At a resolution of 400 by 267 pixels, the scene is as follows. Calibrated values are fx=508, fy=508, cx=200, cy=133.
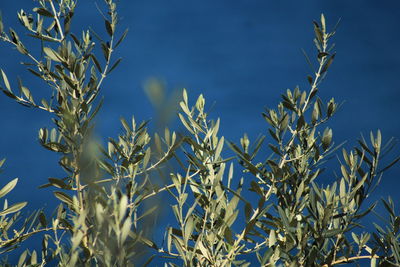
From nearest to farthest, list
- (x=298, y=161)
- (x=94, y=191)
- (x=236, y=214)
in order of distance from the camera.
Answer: (x=94, y=191) → (x=236, y=214) → (x=298, y=161)

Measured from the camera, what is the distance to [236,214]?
1.65m

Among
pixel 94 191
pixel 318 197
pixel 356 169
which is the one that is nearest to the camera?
pixel 94 191

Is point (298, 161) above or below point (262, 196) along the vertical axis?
above

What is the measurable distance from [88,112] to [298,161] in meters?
0.94

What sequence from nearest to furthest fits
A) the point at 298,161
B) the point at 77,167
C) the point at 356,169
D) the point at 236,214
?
the point at 77,167 → the point at 236,214 → the point at 356,169 → the point at 298,161

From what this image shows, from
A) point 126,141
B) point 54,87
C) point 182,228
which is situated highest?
point 54,87

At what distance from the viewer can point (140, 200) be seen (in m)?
1.61

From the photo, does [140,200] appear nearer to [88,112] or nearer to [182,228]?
[182,228]

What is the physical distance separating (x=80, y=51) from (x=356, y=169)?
1.15m

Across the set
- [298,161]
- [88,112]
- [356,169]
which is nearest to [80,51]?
[88,112]

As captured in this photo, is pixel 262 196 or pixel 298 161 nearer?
pixel 262 196

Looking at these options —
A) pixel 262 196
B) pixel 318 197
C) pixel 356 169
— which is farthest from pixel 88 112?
pixel 356 169

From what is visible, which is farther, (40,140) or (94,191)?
(40,140)

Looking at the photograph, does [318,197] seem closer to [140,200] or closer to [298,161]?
[298,161]
